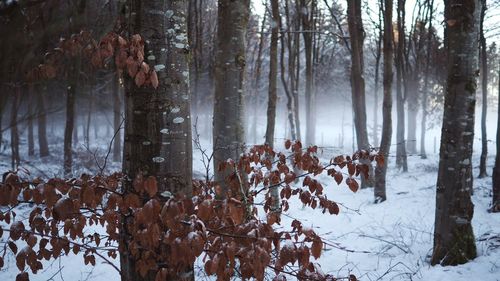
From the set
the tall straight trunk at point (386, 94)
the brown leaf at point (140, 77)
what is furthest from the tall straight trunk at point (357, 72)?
the brown leaf at point (140, 77)

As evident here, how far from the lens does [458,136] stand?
15.0ft

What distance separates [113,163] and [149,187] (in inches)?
578

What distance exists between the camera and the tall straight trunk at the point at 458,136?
4500mm

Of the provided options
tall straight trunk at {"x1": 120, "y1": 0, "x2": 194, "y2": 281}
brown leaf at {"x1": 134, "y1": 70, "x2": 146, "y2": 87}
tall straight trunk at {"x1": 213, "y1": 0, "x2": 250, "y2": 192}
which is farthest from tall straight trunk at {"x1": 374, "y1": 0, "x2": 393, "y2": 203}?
brown leaf at {"x1": 134, "y1": 70, "x2": 146, "y2": 87}

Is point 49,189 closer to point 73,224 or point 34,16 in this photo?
point 73,224

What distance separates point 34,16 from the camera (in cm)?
991

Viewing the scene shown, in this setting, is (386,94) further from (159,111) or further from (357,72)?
(159,111)

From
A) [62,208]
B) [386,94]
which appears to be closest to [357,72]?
[386,94]

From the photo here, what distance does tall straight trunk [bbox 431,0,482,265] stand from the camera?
4.50 meters

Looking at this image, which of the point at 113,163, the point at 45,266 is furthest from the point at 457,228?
the point at 113,163

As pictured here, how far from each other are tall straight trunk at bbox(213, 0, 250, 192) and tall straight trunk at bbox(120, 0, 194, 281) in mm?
2372

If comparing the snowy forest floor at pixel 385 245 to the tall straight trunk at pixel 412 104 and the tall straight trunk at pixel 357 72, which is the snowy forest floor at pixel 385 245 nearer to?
the tall straight trunk at pixel 357 72

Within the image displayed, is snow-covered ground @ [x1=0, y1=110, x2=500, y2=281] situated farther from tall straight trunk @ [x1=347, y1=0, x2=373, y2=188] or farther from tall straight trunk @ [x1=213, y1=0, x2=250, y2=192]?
tall straight trunk @ [x1=347, y1=0, x2=373, y2=188]

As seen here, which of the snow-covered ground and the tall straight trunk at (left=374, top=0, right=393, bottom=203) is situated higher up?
the tall straight trunk at (left=374, top=0, right=393, bottom=203)
